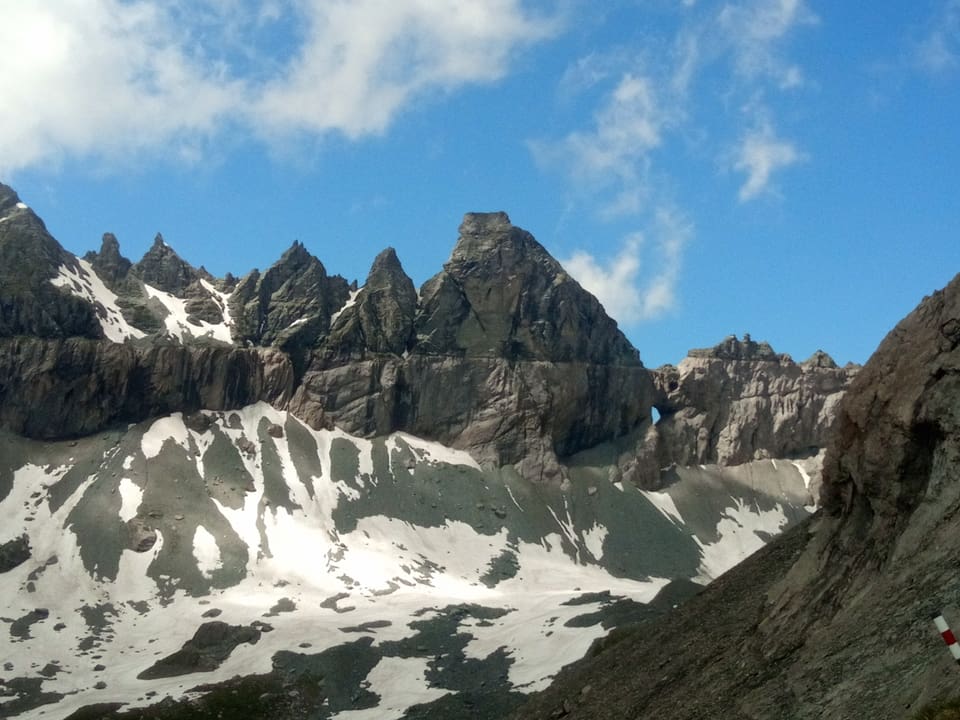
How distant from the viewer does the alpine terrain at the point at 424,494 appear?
2838 cm

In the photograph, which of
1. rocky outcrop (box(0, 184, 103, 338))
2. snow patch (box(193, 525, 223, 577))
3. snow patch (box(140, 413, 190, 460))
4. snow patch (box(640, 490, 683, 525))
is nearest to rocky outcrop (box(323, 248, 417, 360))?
snow patch (box(140, 413, 190, 460))

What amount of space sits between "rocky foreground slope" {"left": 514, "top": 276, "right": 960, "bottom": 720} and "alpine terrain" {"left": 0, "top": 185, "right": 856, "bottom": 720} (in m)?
0.14

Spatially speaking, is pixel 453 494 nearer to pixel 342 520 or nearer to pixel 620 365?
pixel 342 520

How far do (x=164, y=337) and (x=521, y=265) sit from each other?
7039 cm

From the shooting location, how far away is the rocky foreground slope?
65.1 ft

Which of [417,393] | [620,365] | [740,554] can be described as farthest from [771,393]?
[417,393]

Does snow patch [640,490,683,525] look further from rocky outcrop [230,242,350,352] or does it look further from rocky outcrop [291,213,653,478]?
rocky outcrop [230,242,350,352]

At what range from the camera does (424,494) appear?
448ft

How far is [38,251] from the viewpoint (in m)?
146

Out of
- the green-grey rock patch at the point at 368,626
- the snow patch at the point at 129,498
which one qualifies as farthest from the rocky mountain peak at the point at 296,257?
the green-grey rock patch at the point at 368,626

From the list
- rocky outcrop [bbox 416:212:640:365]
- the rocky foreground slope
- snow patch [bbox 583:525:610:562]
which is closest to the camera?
the rocky foreground slope

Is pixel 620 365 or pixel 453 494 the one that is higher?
pixel 620 365

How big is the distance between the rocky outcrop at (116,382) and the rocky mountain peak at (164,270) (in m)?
32.2

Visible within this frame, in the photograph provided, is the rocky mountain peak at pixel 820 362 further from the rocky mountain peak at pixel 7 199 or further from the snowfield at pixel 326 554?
the rocky mountain peak at pixel 7 199
